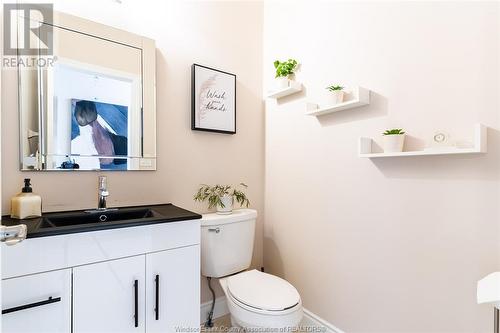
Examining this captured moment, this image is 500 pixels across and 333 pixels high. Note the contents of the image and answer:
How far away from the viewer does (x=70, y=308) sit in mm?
1154

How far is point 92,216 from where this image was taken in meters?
1.49

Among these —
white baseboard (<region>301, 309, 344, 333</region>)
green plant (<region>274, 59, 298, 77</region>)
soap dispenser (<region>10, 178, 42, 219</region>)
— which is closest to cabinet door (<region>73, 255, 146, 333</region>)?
soap dispenser (<region>10, 178, 42, 219</region>)

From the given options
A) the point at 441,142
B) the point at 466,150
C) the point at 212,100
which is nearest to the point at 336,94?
the point at 441,142

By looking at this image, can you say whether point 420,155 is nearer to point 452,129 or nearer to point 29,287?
point 452,129

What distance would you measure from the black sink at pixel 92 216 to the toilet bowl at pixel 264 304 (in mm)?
617

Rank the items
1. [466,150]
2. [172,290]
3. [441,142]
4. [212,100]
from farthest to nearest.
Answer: [212,100] → [172,290] → [441,142] → [466,150]

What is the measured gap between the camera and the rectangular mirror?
1.45 metres

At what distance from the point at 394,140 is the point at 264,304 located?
3.42ft

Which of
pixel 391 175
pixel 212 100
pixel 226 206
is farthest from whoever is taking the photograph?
pixel 212 100

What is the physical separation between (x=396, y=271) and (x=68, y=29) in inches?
84.0

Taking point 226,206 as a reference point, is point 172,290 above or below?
below

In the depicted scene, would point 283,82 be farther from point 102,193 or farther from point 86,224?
point 86,224

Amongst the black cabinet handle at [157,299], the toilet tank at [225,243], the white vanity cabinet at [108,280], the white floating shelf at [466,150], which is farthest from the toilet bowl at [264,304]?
the white floating shelf at [466,150]

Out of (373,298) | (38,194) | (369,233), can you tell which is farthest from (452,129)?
(38,194)
